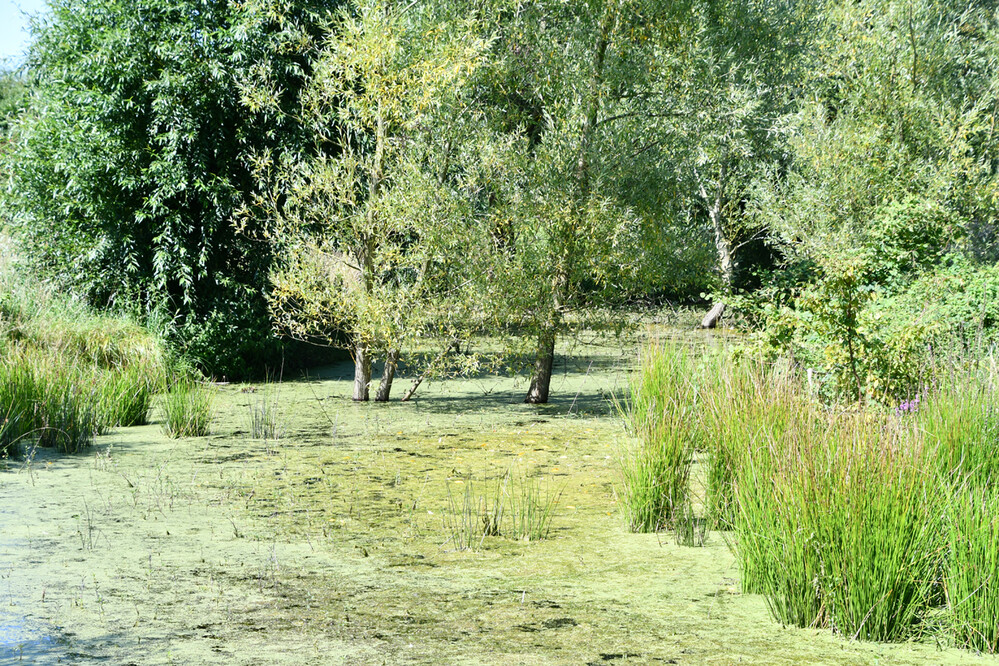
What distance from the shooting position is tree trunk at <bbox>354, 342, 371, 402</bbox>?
11.8 m

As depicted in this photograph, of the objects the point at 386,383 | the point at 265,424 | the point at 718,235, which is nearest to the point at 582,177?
the point at 386,383

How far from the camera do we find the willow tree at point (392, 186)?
10.6 meters

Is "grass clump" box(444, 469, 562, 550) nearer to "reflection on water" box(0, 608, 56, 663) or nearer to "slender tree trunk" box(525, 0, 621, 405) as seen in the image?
"reflection on water" box(0, 608, 56, 663)

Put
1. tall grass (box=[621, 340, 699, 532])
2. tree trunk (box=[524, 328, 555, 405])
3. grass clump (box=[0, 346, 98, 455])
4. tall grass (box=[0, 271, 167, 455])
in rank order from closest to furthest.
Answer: tall grass (box=[621, 340, 699, 532]), grass clump (box=[0, 346, 98, 455]), tall grass (box=[0, 271, 167, 455]), tree trunk (box=[524, 328, 555, 405])

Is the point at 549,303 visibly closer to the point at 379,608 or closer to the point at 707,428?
the point at 707,428

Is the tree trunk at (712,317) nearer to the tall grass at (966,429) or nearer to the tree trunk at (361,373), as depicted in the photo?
the tree trunk at (361,373)

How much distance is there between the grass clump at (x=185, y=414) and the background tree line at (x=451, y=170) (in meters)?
1.97

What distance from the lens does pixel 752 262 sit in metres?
26.3

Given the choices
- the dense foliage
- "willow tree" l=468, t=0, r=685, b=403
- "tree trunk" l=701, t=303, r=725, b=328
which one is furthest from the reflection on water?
"tree trunk" l=701, t=303, r=725, b=328

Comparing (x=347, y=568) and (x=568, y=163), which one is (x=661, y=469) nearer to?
(x=347, y=568)

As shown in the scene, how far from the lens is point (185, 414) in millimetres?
9078

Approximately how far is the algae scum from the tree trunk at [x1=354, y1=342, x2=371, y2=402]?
283cm

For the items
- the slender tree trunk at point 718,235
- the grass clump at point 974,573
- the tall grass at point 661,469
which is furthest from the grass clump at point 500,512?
the slender tree trunk at point 718,235

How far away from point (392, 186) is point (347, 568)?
679 centimetres
